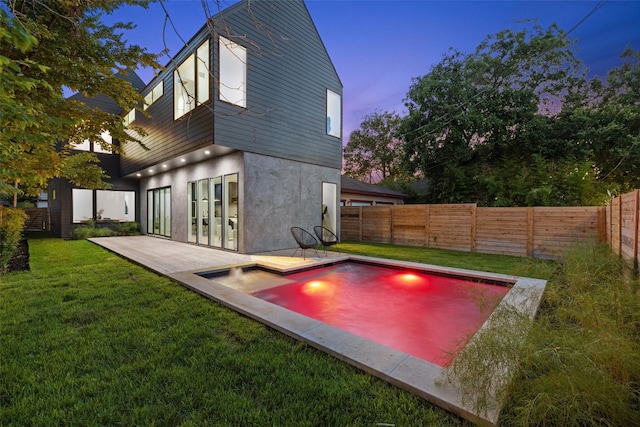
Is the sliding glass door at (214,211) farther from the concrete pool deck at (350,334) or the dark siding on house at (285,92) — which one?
the concrete pool deck at (350,334)

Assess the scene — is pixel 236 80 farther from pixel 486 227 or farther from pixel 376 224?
pixel 486 227

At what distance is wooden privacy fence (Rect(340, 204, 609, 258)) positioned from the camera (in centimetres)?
701

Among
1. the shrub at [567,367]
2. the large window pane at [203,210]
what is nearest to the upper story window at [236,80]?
the large window pane at [203,210]

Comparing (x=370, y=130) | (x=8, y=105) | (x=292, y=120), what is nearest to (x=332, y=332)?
(x=8, y=105)

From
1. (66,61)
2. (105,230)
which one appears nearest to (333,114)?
(66,61)

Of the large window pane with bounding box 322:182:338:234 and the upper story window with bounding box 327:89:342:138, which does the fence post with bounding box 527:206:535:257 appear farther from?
the upper story window with bounding box 327:89:342:138

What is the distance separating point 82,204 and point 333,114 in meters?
11.6

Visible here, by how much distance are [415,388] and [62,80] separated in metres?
6.79

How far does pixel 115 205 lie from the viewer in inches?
514

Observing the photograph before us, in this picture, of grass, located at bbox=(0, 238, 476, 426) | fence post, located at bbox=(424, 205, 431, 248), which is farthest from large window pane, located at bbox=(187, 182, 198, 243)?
fence post, located at bbox=(424, 205, 431, 248)

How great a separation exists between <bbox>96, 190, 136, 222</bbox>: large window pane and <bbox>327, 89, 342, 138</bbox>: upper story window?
404 inches

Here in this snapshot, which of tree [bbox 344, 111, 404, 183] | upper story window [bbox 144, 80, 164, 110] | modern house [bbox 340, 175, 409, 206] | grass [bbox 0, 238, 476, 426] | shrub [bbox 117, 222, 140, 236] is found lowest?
grass [bbox 0, 238, 476, 426]

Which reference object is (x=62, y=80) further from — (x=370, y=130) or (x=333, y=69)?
(x=370, y=130)

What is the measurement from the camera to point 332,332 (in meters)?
2.66
